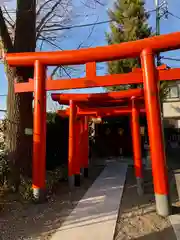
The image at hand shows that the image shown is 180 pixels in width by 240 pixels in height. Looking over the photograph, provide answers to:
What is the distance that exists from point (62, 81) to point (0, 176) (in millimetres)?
2658

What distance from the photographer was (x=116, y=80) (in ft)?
18.6

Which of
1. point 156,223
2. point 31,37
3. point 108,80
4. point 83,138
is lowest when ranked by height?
point 156,223

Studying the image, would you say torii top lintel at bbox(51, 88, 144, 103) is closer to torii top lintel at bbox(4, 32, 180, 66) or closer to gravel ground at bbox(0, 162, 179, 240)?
torii top lintel at bbox(4, 32, 180, 66)

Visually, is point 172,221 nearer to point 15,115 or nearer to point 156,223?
point 156,223

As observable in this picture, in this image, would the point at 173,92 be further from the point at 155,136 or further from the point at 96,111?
the point at 155,136

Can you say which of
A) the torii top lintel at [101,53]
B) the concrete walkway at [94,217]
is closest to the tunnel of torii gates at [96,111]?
the concrete walkway at [94,217]

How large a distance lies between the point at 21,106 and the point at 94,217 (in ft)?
11.4

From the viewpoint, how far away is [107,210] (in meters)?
5.12

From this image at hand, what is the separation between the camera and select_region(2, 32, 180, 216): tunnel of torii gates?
16.0 ft

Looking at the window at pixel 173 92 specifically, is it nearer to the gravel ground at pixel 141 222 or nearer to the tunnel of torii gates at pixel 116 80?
the gravel ground at pixel 141 222

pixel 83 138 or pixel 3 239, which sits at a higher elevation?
pixel 83 138

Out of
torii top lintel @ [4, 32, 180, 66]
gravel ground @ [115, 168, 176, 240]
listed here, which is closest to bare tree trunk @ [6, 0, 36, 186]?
torii top lintel @ [4, 32, 180, 66]

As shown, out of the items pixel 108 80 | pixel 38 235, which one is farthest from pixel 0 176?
pixel 108 80

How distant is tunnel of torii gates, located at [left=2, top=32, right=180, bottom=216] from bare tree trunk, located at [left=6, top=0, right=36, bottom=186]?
2.40 feet
